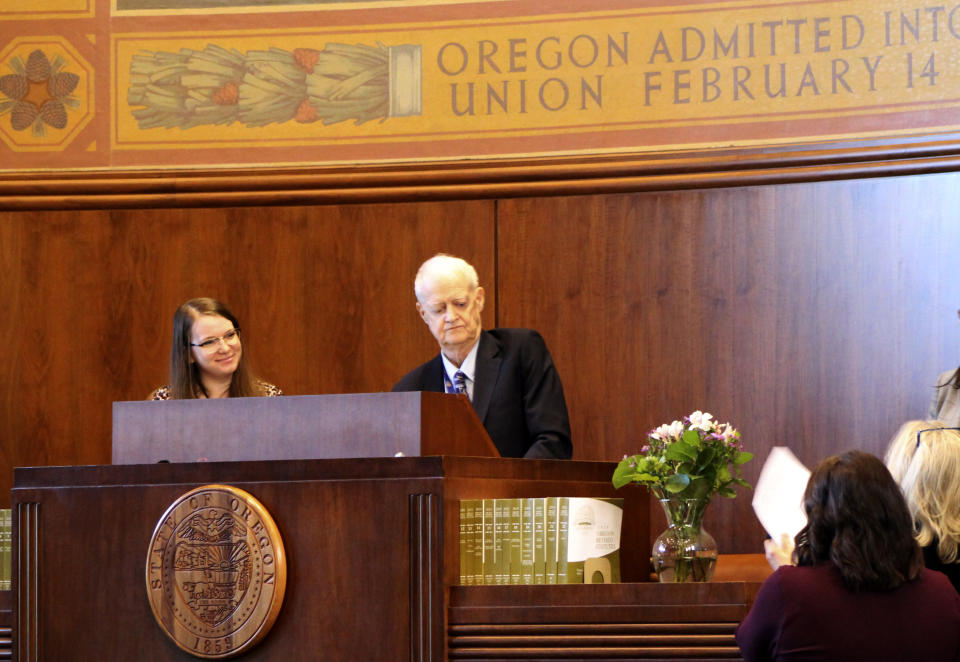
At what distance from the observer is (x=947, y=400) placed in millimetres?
4996

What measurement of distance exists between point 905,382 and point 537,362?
186 cm

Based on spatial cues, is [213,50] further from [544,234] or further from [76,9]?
[544,234]

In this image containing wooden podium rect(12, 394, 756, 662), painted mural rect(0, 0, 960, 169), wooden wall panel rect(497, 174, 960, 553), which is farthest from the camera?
painted mural rect(0, 0, 960, 169)

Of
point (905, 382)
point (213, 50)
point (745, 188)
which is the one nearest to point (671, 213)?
point (745, 188)

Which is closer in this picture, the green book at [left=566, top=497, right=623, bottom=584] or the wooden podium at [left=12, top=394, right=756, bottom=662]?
the wooden podium at [left=12, top=394, right=756, bottom=662]

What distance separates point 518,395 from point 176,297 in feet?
7.44

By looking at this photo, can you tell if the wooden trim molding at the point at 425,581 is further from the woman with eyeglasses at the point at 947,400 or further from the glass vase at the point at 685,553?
the woman with eyeglasses at the point at 947,400

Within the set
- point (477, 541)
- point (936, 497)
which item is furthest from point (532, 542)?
point (936, 497)

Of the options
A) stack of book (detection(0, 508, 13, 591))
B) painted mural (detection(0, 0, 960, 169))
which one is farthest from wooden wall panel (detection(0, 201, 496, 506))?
stack of book (detection(0, 508, 13, 591))

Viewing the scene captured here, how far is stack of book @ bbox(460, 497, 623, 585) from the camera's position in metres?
3.42

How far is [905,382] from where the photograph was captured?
5555 mm

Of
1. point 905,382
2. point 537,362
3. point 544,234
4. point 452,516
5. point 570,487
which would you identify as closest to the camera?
point 452,516

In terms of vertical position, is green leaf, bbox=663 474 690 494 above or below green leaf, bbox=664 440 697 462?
below

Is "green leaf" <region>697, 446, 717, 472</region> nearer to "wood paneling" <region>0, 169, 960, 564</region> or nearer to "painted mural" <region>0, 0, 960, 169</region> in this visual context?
"wood paneling" <region>0, 169, 960, 564</region>
